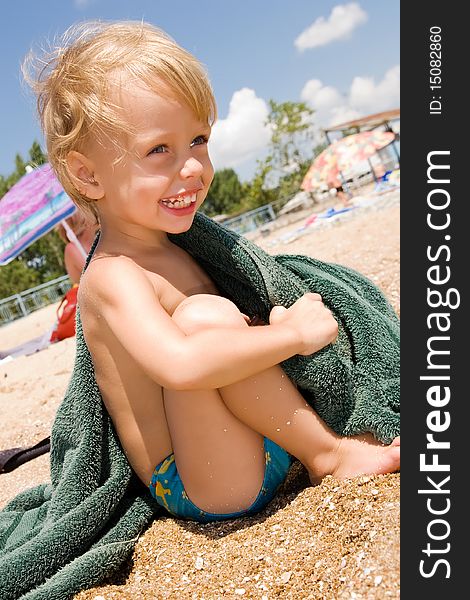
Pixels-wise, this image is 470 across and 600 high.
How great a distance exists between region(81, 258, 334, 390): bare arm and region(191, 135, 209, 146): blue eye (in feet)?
1.34

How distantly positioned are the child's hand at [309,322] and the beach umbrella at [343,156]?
15137mm

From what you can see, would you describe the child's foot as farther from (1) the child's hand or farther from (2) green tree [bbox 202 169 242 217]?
(2) green tree [bbox 202 169 242 217]

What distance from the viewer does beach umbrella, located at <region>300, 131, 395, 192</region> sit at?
16.7 metres

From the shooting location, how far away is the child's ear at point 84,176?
192 cm

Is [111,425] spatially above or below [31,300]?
below

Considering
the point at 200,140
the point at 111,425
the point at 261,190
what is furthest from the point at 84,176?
the point at 261,190

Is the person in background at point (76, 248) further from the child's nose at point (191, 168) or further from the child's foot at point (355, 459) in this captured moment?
the child's foot at point (355, 459)

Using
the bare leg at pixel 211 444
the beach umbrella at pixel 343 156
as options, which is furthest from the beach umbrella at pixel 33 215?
the beach umbrella at pixel 343 156

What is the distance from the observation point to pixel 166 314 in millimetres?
1729

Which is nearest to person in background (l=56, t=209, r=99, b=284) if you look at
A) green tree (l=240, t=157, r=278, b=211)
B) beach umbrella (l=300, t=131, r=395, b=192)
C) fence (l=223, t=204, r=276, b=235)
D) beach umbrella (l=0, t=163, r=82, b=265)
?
beach umbrella (l=0, t=163, r=82, b=265)

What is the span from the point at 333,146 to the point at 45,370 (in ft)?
44.8

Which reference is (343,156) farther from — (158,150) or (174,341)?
(174,341)

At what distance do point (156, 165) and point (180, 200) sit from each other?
0.12m

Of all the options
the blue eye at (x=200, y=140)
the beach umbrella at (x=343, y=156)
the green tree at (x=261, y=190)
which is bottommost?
the blue eye at (x=200, y=140)
